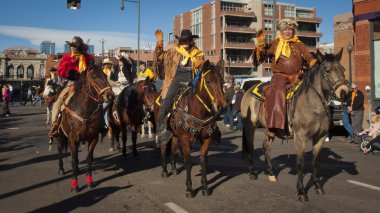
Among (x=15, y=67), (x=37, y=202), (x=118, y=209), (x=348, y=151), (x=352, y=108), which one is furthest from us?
(x=15, y=67)

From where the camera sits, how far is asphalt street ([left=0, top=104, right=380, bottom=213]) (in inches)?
244

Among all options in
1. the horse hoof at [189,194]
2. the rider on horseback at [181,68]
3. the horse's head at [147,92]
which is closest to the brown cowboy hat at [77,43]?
the rider on horseback at [181,68]

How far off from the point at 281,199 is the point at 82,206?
3.40m

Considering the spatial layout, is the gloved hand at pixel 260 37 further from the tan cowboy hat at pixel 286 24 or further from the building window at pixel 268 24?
the building window at pixel 268 24

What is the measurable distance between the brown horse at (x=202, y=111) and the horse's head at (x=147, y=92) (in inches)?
147

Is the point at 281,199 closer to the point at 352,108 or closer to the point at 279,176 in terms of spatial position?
the point at 279,176

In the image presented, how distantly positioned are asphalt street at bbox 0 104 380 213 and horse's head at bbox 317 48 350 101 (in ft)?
6.18

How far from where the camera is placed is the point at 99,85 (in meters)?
7.21

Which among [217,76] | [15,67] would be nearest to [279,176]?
[217,76]

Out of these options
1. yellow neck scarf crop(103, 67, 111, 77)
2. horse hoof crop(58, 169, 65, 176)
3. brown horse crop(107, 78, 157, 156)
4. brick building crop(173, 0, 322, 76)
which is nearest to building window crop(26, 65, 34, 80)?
brick building crop(173, 0, 322, 76)

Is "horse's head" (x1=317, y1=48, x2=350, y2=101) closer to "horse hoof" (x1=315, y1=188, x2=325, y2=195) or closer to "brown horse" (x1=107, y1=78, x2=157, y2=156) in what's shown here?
"horse hoof" (x1=315, y1=188, x2=325, y2=195)

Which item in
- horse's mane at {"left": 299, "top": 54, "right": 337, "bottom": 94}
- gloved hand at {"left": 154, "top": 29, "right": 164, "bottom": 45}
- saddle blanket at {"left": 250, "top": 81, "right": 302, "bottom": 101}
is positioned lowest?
saddle blanket at {"left": 250, "top": 81, "right": 302, "bottom": 101}

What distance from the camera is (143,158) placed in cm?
1074

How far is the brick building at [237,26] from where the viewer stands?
7931cm
